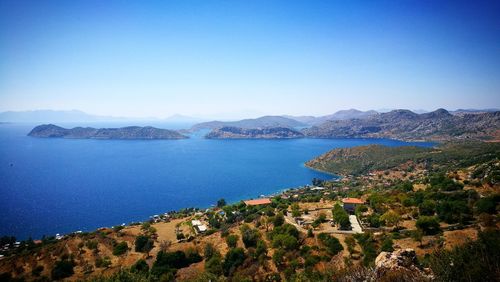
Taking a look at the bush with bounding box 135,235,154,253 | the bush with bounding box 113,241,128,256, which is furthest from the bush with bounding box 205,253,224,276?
the bush with bounding box 113,241,128,256

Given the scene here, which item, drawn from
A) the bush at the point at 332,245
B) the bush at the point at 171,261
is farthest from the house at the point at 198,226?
the bush at the point at 332,245

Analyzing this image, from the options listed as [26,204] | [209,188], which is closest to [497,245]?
[209,188]

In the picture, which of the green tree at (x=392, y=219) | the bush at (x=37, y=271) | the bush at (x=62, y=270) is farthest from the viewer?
the bush at (x=37, y=271)

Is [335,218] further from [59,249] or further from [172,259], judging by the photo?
[59,249]

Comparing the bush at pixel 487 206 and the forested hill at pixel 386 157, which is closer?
the bush at pixel 487 206

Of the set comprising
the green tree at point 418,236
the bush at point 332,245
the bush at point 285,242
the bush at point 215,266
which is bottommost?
the bush at point 215,266

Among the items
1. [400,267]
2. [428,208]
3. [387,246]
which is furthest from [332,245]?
[428,208]

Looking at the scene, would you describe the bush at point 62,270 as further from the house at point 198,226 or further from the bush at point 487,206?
the bush at point 487,206
